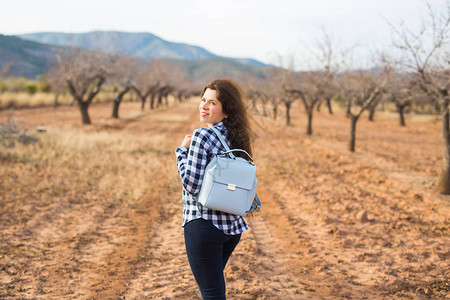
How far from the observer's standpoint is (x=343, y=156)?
11.9 m

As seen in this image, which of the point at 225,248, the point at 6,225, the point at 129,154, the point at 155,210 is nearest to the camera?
the point at 225,248

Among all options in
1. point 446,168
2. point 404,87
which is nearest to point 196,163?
point 446,168

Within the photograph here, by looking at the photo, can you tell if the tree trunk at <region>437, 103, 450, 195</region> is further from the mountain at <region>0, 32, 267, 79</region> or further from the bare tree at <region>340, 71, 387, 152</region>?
the bare tree at <region>340, 71, 387, 152</region>

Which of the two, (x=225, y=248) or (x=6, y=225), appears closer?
(x=225, y=248)

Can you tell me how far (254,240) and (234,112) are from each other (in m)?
3.25

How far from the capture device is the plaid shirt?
169 cm

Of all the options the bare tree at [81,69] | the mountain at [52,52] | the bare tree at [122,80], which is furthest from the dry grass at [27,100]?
the bare tree at [81,69]

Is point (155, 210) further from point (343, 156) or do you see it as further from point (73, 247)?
point (343, 156)

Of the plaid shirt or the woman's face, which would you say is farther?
the woman's face

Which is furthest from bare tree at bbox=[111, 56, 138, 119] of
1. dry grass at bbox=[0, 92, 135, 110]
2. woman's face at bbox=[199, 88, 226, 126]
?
woman's face at bbox=[199, 88, 226, 126]

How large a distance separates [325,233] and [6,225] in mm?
4828

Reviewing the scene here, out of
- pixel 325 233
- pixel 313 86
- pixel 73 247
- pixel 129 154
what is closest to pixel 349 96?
pixel 313 86

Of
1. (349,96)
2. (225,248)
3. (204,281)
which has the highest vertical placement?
(349,96)

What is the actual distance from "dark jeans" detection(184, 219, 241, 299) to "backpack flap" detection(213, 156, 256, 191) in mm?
245
